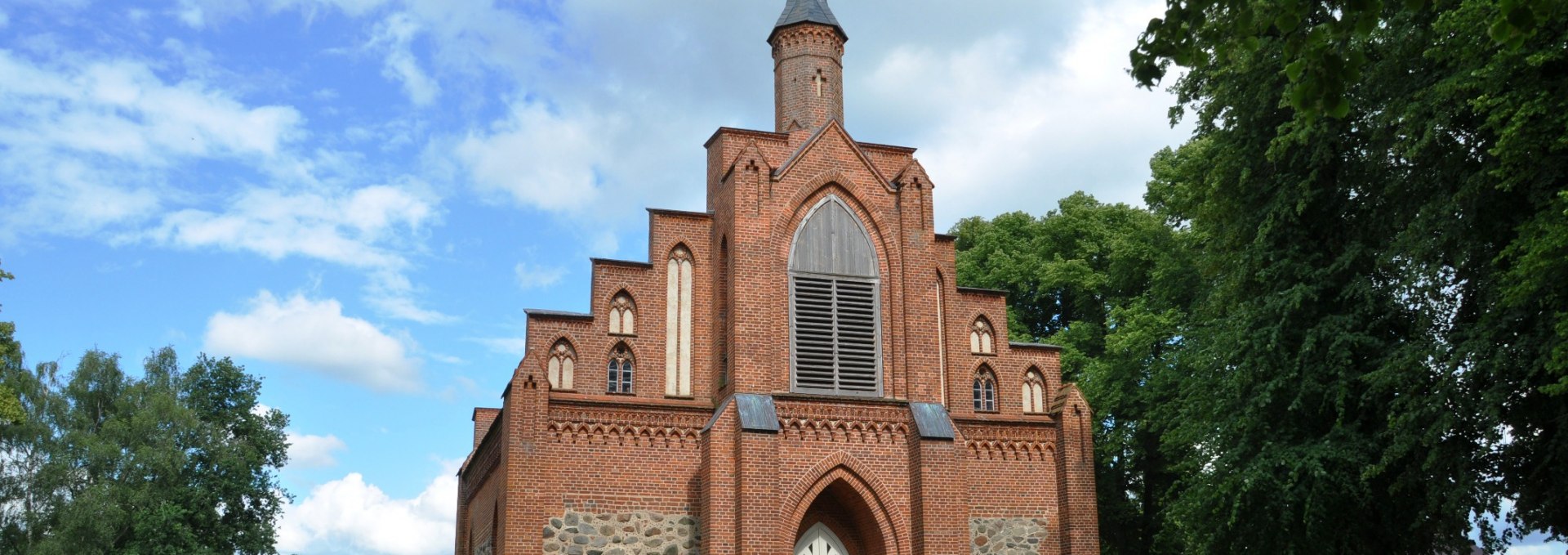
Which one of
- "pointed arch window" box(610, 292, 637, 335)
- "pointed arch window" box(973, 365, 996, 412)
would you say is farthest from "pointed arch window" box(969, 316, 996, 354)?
"pointed arch window" box(610, 292, 637, 335)

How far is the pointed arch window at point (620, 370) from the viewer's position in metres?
22.0

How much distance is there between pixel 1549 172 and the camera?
16.1 meters

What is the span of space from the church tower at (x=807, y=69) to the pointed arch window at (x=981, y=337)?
4642 millimetres

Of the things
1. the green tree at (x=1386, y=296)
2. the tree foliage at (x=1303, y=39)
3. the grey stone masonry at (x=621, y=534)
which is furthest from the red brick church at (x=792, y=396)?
the tree foliage at (x=1303, y=39)

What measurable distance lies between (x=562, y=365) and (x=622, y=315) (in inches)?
52.5

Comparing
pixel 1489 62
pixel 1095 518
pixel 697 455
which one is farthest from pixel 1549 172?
pixel 697 455

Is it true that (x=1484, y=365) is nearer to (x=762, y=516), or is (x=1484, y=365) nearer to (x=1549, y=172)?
(x=1549, y=172)

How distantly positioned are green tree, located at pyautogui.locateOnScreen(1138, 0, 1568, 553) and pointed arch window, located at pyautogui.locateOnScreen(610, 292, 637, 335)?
9.10 metres

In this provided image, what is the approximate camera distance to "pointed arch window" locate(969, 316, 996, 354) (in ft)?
77.7

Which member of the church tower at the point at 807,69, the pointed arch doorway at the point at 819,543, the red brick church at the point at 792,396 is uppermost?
the church tower at the point at 807,69

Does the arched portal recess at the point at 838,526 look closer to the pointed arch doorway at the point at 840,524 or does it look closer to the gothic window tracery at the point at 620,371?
the pointed arch doorway at the point at 840,524

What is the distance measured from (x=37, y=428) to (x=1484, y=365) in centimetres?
3395

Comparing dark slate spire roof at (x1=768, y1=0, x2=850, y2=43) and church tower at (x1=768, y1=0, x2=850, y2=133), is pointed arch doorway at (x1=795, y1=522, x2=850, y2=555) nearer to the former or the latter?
church tower at (x1=768, y1=0, x2=850, y2=133)

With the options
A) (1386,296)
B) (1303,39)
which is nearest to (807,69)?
(1386,296)
